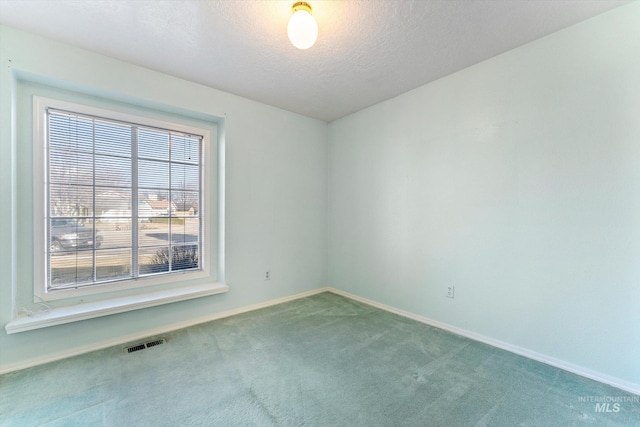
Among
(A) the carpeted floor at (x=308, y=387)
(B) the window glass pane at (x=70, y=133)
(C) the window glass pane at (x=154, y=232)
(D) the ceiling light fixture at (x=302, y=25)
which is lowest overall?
(A) the carpeted floor at (x=308, y=387)

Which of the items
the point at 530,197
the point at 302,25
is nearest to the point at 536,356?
the point at 530,197

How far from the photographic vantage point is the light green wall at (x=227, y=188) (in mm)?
2041

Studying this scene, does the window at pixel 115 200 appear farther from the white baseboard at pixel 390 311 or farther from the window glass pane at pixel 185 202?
the white baseboard at pixel 390 311

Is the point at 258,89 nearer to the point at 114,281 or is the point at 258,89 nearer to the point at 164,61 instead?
the point at 164,61

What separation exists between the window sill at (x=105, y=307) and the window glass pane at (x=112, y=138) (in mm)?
1480

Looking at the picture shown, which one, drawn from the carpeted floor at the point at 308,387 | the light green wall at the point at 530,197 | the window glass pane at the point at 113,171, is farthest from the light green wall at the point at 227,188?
the light green wall at the point at 530,197

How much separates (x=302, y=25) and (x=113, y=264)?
280cm

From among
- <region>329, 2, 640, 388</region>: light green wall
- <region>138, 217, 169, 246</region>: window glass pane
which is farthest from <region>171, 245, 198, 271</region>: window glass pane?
<region>329, 2, 640, 388</region>: light green wall

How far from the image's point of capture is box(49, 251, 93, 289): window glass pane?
2316 millimetres

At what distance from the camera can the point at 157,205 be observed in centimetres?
288

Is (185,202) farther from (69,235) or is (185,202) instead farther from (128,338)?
(128,338)

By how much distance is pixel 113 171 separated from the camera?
8.54ft

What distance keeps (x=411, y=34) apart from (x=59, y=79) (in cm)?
299

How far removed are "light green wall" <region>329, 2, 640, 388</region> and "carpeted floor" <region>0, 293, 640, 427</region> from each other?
0.36 m
